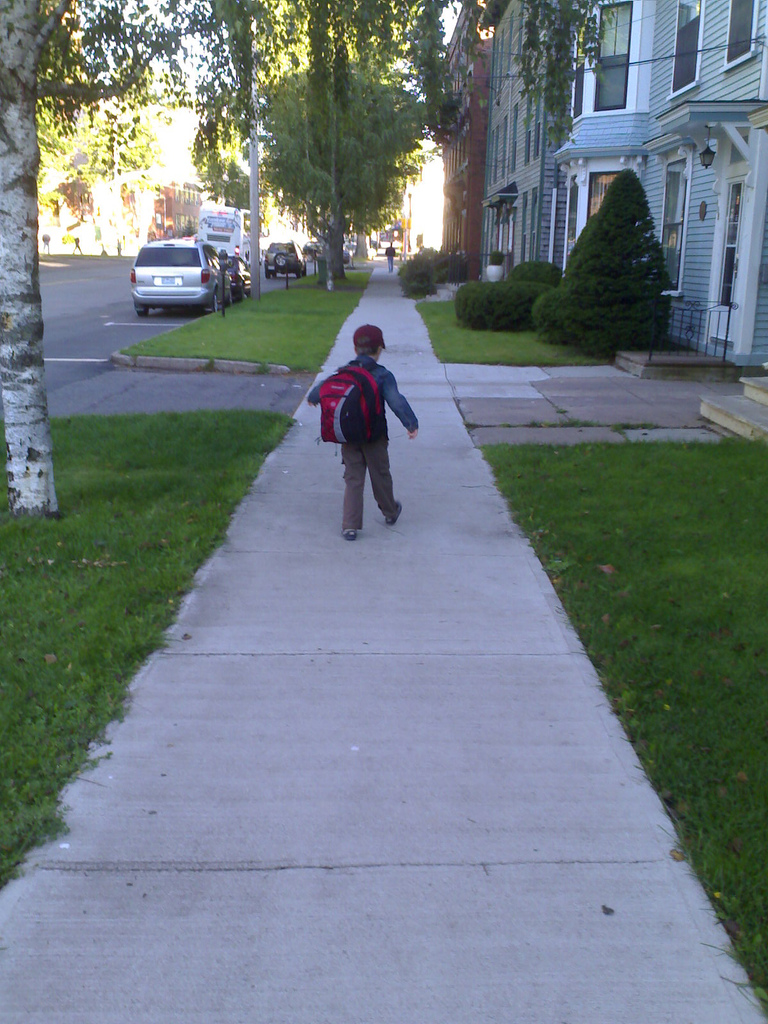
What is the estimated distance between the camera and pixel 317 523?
7.05 m

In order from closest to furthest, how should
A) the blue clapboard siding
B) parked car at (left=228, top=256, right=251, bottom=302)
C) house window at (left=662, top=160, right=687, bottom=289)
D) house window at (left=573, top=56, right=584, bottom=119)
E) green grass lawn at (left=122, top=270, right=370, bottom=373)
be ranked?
the blue clapboard siding
green grass lawn at (left=122, top=270, right=370, bottom=373)
house window at (left=662, top=160, right=687, bottom=289)
house window at (left=573, top=56, right=584, bottom=119)
parked car at (left=228, top=256, right=251, bottom=302)

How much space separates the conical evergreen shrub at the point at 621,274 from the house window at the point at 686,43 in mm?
2307

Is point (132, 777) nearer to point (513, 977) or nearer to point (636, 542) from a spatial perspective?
point (513, 977)

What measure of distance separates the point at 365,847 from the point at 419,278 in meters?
32.1

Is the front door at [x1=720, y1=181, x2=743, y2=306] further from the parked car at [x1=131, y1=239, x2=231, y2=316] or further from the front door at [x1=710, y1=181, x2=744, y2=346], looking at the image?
the parked car at [x1=131, y1=239, x2=231, y2=316]

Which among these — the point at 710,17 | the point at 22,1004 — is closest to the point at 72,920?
the point at 22,1004

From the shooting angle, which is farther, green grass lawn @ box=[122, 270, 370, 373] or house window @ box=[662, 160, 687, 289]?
house window @ box=[662, 160, 687, 289]

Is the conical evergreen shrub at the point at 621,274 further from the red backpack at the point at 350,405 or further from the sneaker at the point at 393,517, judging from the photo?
the red backpack at the point at 350,405

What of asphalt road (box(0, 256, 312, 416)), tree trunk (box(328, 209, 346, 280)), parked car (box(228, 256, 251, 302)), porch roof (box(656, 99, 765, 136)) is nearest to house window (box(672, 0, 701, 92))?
porch roof (box(656, 99, 765, 136))

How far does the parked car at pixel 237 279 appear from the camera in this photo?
29641 mm

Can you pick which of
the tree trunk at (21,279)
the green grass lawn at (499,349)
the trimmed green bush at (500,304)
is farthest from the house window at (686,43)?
the tree trunk at (21,279)

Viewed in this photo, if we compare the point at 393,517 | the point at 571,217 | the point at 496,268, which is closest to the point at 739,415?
the point at 393,517

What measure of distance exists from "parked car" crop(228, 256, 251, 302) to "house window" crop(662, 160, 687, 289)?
47.6ft

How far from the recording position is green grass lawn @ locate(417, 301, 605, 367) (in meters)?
15.9
